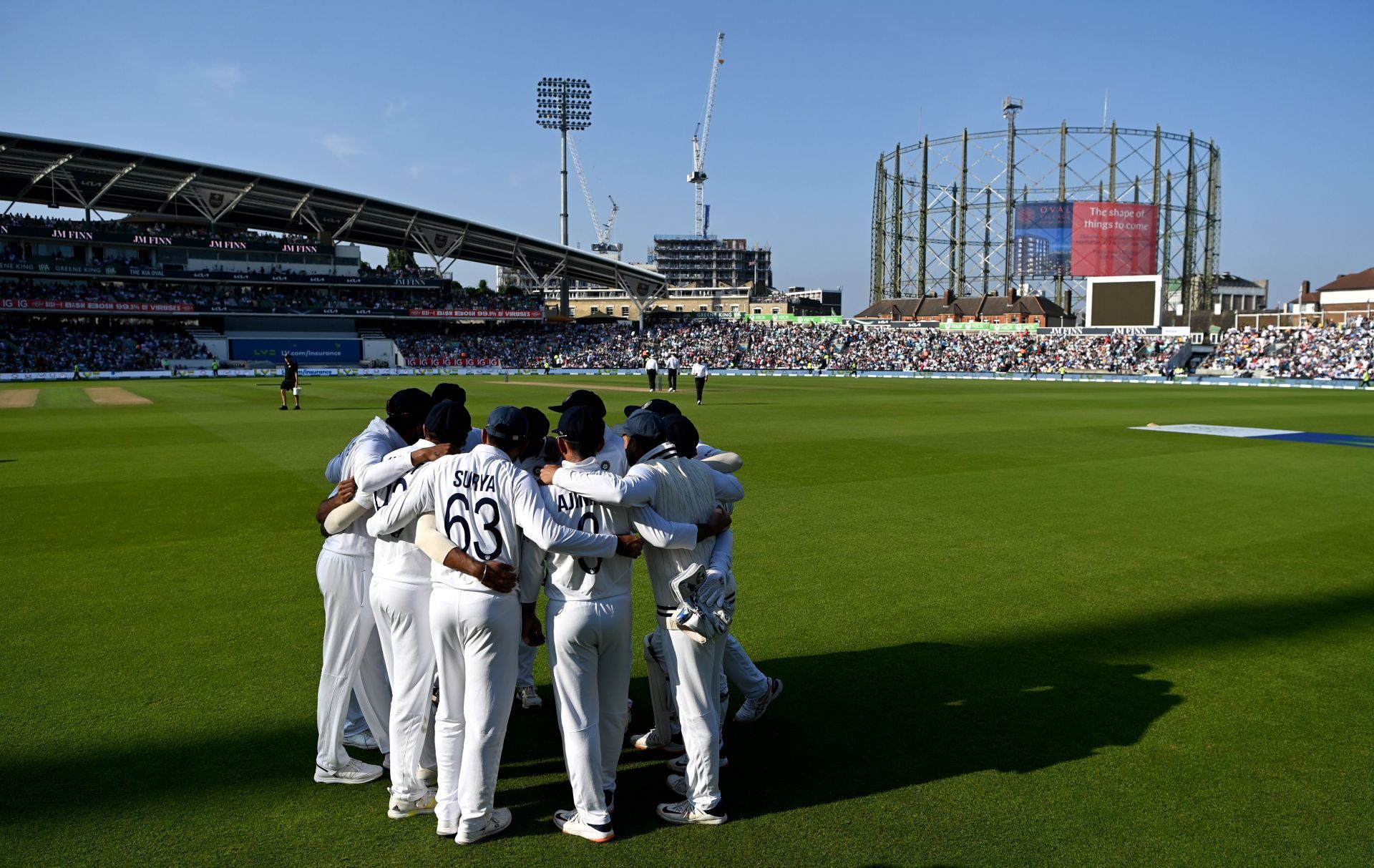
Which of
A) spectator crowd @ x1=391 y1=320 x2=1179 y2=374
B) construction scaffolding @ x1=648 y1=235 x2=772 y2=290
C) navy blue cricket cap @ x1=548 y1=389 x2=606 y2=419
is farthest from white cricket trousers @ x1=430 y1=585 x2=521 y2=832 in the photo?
construction scaffolding @ x1=648 y1=235 x2=772 y2=290

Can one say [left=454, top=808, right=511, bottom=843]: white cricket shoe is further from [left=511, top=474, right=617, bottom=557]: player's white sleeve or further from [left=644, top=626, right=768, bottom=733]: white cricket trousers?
[left=511, top=474, right=617, bottom=557]: player's white sleeve

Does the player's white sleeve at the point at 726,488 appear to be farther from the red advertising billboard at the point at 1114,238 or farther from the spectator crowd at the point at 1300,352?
the red advertising billboard at the point at 1114,238

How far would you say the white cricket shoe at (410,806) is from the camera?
4254 millimetres

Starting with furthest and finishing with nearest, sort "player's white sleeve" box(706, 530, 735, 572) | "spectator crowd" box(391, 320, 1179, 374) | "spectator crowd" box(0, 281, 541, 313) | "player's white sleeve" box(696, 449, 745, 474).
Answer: "spectator crowd" box(391, 320, 1179, 374)
"spectator crowd" box(0, 281, 541, 313)
"player's white sleeve" box(696, 449, 745, 474)
"player's white sleeve" box(706, 530, 735, 572)

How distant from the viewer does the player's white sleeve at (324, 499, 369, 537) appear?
448 centimetres

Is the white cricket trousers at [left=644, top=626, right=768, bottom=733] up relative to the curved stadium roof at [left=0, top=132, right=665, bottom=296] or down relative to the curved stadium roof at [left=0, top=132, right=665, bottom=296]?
down

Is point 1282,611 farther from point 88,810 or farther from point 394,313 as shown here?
point 394,313

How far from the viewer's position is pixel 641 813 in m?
4.32

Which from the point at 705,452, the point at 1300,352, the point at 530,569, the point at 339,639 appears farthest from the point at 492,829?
the point at 1300,352

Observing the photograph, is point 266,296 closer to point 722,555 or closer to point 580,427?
point 580,427

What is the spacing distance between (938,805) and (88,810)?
162 inches

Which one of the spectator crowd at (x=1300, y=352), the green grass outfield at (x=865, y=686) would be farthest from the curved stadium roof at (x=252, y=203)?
the green grass outfield at (x=865, y=686)

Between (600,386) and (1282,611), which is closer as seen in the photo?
(1282,611)

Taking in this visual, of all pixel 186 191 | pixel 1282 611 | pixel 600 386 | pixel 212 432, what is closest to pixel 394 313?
pixel 186 191
